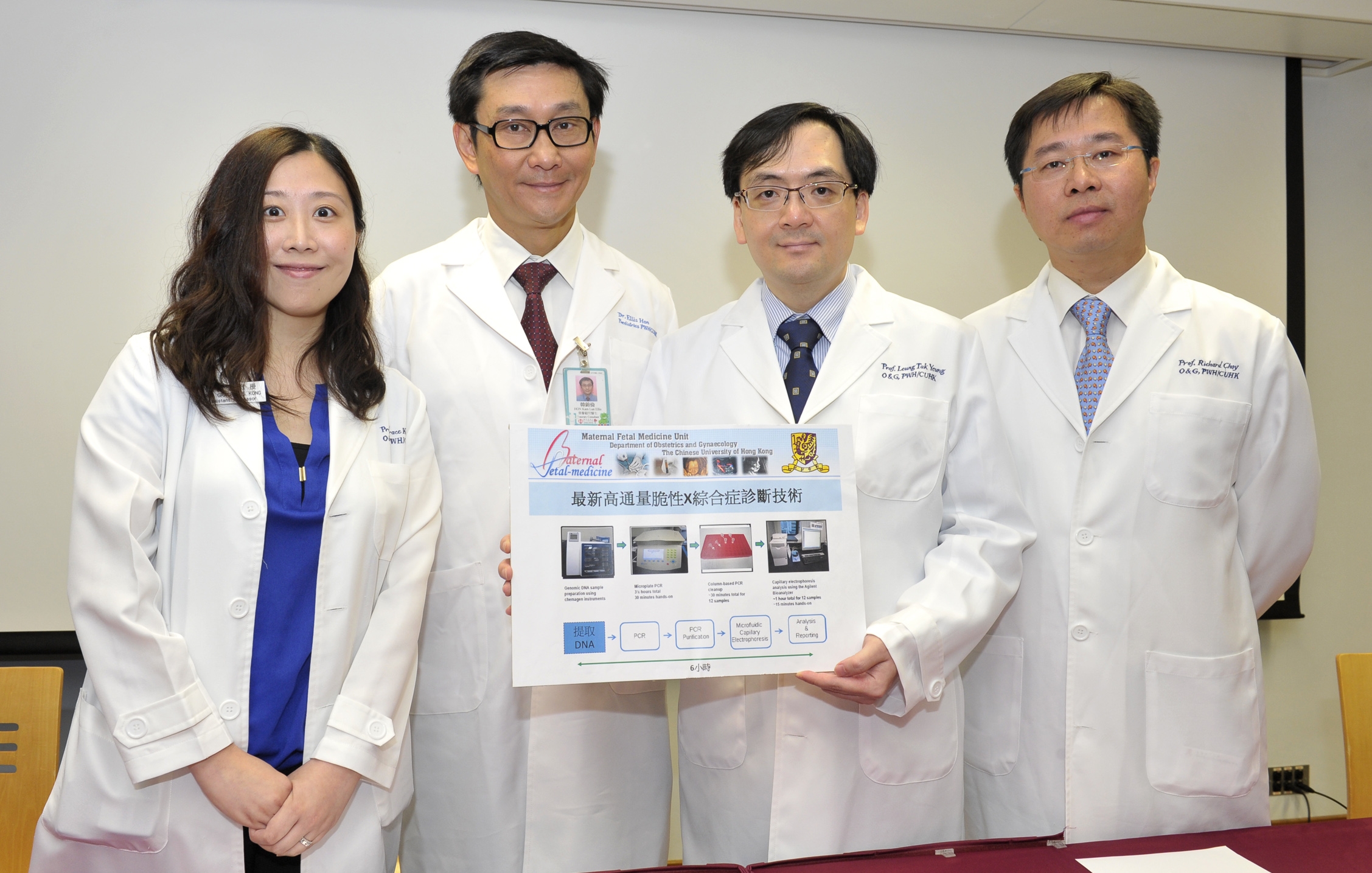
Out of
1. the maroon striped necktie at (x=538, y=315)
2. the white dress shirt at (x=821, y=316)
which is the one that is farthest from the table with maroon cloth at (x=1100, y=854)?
the maroon striped necktie at (x=538, y=315)

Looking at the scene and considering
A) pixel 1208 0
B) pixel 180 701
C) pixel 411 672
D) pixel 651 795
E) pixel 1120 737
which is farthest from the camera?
pixel 1208 0

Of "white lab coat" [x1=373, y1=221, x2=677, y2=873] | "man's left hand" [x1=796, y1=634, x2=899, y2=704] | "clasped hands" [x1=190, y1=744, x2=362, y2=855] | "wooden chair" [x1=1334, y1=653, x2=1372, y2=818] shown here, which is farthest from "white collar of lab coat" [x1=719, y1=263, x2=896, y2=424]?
"wooden chair" [x1=1334, y1=653, x2=1372, y2=818]

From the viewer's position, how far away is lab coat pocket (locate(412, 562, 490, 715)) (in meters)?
2.20

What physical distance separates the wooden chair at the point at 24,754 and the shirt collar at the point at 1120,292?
2.69m

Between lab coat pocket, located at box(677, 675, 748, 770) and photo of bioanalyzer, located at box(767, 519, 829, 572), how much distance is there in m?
0.34

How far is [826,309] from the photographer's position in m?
2.16

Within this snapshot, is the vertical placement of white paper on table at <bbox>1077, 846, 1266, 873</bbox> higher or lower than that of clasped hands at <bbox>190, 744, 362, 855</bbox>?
lower

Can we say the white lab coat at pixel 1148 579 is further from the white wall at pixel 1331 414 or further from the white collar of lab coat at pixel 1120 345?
the white wall at pixel 1331 414

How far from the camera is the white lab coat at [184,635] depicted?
1594 millimetres

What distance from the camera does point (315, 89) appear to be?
3096 millimetres

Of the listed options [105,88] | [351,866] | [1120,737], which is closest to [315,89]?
[105,88]

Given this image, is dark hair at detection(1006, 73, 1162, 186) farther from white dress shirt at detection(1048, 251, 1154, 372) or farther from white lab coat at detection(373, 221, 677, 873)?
white lab coat at detection(373, 221, 677, 873)

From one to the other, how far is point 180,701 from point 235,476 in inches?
16.5

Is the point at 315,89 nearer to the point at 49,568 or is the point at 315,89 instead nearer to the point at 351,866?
the point at 49,568
